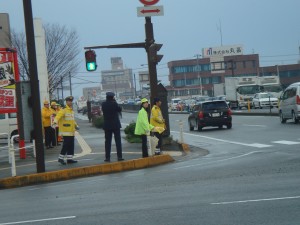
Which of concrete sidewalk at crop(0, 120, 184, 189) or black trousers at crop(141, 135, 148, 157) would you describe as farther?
black trousers at crop(141, 135, 148, 157)

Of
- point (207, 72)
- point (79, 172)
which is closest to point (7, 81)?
point (79, 172)

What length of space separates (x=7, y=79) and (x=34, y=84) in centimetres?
397

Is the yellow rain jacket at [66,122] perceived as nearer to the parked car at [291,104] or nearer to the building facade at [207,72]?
the parked car at [291,104]

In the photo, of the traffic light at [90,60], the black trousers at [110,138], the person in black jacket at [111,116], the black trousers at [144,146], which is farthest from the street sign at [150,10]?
the black trousers at [110,138]

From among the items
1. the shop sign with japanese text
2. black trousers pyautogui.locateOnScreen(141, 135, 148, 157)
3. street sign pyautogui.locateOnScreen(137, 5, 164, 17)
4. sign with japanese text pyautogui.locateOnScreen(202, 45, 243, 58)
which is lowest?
black trousers pyautogui.locateOnScreen(141, 135, 148, 157)

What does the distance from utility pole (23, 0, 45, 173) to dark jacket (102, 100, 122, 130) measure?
6.53ft

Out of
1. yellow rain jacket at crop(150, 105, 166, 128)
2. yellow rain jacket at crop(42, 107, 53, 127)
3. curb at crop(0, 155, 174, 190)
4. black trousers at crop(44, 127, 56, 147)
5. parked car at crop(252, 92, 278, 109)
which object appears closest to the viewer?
curb at crop(0, 155, 174, 190)

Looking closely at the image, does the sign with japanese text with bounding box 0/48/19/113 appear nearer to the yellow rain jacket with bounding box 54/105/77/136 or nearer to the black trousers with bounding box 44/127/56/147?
the yellow rain jacket with bounding box 54/105/77/136

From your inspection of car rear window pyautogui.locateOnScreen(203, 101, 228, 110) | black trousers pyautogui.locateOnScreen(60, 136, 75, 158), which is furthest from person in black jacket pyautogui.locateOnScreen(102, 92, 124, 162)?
car rear window pyautogui.locateOnScreen(203, 101, 228, 110)

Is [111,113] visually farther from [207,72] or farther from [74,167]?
[207,72]

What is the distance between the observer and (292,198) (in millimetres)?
8461

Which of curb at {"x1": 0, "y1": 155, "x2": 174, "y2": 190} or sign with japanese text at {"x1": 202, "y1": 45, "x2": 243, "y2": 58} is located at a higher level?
sign with japanese text at {"x1": 202, "y1": 45, "x2": 243, "y2": 58}

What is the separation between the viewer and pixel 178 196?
375 inches

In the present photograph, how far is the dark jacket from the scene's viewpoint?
619 inches
